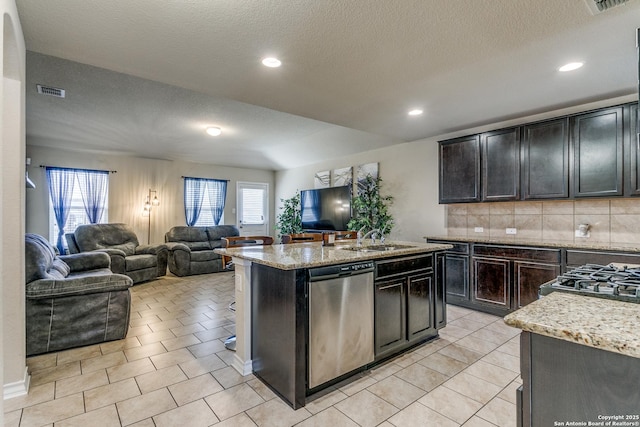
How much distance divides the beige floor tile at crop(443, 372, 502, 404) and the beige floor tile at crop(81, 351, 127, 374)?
2.78m

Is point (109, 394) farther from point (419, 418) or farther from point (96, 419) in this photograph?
point (419, 418)

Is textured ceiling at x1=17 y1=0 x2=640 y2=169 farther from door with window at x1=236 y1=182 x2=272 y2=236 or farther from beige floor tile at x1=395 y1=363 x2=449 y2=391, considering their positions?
door with window at x1=236 y1=182 x2=272 y2=236

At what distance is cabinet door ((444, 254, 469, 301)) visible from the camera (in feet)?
13.7

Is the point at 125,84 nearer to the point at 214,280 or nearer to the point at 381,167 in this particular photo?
the point at 214,280

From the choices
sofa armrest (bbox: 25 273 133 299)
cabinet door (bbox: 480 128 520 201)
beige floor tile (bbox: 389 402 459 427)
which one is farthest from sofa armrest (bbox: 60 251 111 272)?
cabinet door (bbox: 480 128 520 201)

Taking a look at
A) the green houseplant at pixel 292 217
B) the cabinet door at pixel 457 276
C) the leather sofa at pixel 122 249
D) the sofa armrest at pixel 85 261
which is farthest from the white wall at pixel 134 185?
the cabinet door at pixel 457 276

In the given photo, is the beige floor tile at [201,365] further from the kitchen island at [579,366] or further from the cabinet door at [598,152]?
the cabinet door at [598,152]

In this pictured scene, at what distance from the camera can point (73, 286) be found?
116 inches

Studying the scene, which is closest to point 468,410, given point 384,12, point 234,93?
point 384,12

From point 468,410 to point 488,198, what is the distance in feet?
9.51

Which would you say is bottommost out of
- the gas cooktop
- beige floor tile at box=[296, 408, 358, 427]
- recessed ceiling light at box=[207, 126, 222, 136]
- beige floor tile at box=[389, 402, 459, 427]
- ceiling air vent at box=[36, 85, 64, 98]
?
beige floor tile at box=[389, 402, 459, 427]

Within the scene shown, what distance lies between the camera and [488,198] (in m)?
4.16

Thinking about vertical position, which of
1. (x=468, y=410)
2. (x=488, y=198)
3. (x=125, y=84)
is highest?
(x=125, y=84)

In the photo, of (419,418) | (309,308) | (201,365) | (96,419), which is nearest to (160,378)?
(201,365)
